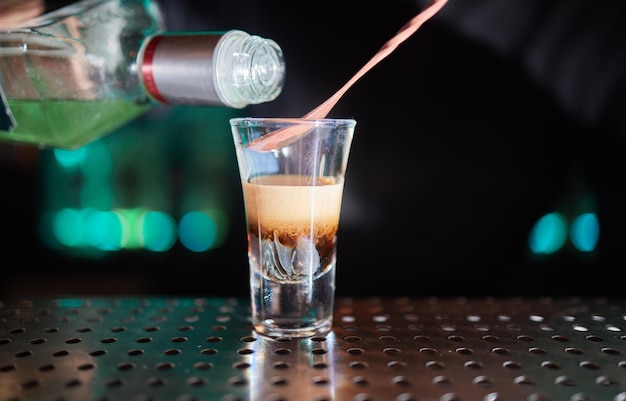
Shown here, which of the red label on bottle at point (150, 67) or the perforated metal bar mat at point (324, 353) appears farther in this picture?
the red label on bottle at point (150, 67)

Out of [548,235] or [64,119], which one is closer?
[64,119]

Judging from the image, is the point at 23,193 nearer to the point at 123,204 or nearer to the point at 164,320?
the point at 123,204

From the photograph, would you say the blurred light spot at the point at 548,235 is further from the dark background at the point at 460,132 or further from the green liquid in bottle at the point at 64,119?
the green liquid in bottle at the point at 64,119

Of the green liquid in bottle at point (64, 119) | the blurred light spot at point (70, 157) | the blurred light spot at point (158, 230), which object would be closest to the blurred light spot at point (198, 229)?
the blurred light spot at point (158, 230)

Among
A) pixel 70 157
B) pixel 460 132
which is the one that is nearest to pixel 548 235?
pixel 460 132

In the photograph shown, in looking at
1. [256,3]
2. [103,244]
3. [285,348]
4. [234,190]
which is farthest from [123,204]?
[285,348]

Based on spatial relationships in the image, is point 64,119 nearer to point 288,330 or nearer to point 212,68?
point 212,68
